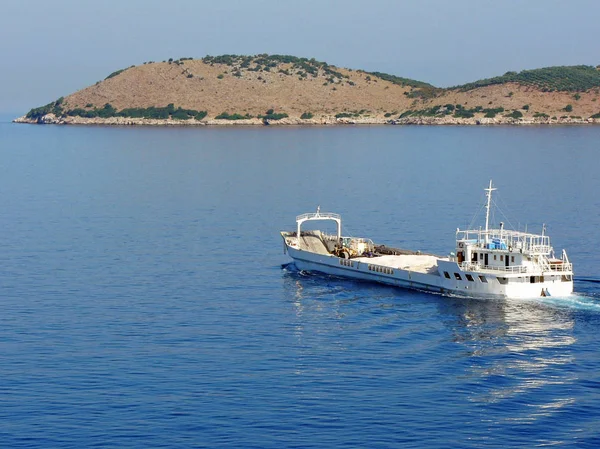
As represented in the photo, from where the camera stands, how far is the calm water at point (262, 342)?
44156 mm

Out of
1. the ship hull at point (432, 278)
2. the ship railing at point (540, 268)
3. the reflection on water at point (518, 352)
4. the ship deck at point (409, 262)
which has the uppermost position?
the ship railing at point (540, 268)

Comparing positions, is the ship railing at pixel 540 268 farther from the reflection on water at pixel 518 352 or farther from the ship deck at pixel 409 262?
the ship deck at pixel 409 262

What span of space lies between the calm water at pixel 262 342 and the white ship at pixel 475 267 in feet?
4.62

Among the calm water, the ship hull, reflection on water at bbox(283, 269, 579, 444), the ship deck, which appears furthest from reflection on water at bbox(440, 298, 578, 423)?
the ship deck

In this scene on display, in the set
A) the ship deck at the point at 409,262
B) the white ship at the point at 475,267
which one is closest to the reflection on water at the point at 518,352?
the white ship at the point at 475,267

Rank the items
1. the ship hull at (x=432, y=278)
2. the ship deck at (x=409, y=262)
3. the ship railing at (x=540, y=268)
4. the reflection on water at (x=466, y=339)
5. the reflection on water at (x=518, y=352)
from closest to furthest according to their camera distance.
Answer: the reflection on water at (x=518, y=352)
the reflection on water at (x=466, y=339)
the ship hull at (x=432, y=278)
the ship railing at (x=540, y=268)
the ship deck at (x=409, y=262)

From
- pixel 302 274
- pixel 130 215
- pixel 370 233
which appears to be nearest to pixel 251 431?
pixel 302 274

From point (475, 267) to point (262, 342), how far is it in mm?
20809

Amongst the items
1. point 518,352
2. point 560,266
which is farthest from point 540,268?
point 518,352

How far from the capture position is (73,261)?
8138 centimetres

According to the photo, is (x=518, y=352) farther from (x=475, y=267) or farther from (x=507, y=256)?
(x=475, y=267)

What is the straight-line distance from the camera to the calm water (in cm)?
4416

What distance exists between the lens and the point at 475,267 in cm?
7081

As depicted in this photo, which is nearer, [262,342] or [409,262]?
[262,342]
